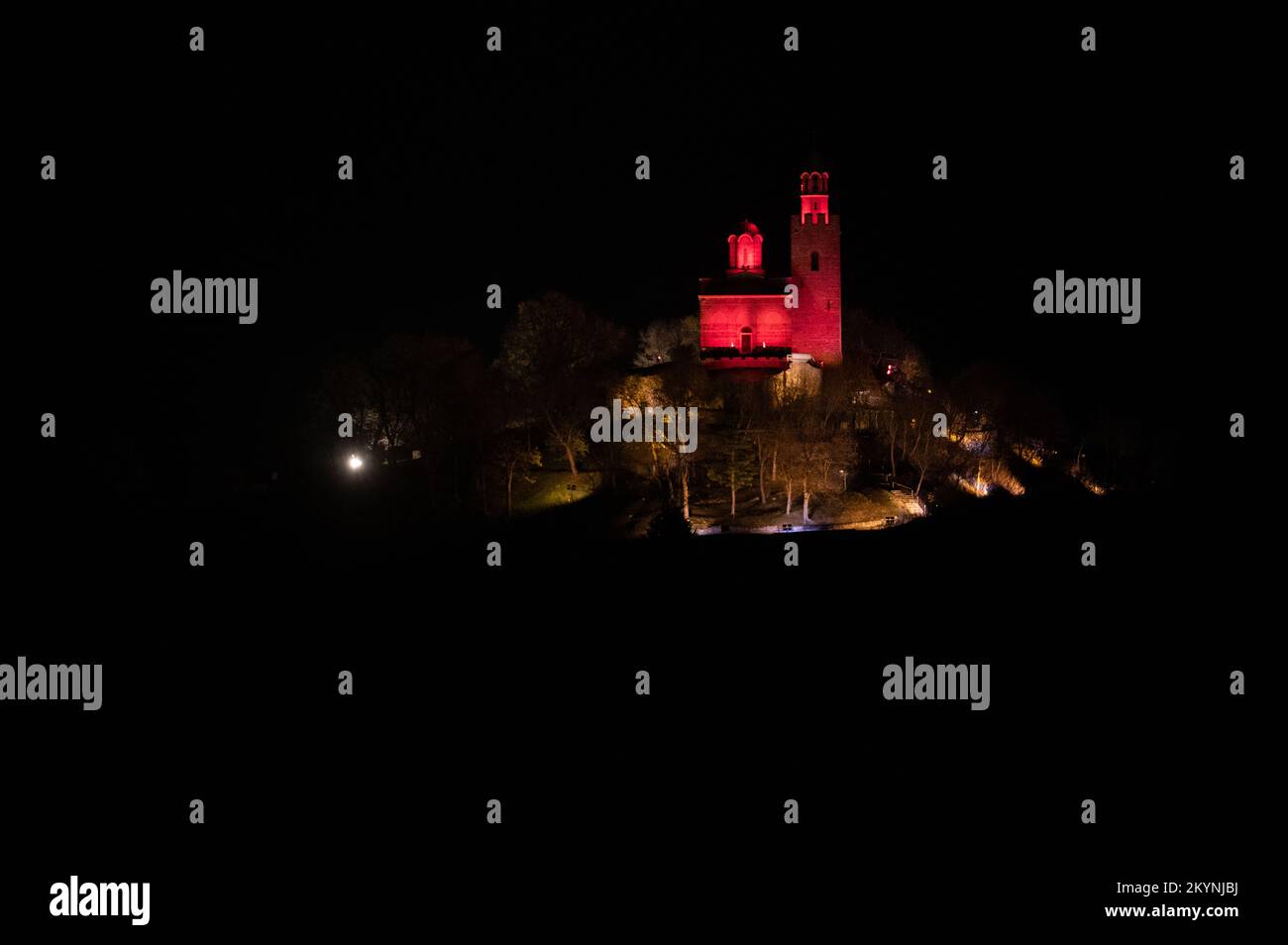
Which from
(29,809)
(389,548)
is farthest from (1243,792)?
(389,548)

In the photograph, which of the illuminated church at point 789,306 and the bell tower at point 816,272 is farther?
the bell tower at point 816,272

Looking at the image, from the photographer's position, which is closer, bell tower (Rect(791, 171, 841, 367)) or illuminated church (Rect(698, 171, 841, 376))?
illuminated church (Rect(698, 171, 841, 376))

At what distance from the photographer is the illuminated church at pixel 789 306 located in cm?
5009

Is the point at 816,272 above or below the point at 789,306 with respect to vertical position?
above

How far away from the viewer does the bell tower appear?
50.9 metres

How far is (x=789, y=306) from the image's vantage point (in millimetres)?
50594

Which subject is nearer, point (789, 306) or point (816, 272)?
point (789, 306)

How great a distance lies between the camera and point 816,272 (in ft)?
168

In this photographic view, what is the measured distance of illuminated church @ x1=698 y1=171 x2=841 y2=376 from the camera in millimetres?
50094

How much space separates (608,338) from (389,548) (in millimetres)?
17599

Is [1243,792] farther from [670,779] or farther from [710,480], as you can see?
[710,480]

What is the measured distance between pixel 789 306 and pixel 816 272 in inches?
75.5

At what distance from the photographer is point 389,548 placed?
1518 inches
